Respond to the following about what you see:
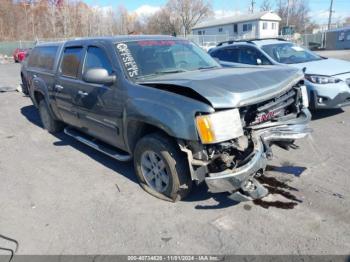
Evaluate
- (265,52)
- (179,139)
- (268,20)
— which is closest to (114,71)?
(179,139)

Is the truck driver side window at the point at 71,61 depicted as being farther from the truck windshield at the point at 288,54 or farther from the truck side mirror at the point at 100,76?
the truck windshield at the point at 288,54

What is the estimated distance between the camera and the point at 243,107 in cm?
357

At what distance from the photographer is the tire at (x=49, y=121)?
6.82m

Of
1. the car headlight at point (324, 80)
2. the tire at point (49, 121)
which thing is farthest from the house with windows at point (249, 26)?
A: the tire at point (49, 121)

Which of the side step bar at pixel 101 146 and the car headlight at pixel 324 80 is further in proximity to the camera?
the car headlight at pixel 324 80

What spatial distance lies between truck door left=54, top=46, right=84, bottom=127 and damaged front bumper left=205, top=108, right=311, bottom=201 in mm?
2806

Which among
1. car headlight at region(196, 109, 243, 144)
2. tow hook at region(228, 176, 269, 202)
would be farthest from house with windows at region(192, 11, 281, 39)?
car headlight at region(196, 109, 243, 144)

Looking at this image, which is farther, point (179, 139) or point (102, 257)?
point (179, 139)

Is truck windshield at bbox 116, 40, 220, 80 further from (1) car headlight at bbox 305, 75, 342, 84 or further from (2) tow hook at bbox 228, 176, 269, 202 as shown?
(1) car headlight at bbox 305, 75, 342, 84

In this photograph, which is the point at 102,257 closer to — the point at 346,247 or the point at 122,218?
the point at 122,218

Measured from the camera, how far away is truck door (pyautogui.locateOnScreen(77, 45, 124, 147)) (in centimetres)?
431

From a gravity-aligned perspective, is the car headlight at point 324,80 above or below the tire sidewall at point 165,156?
above

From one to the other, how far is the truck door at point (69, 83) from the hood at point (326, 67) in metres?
4.57

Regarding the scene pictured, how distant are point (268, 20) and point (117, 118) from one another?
5988cm
